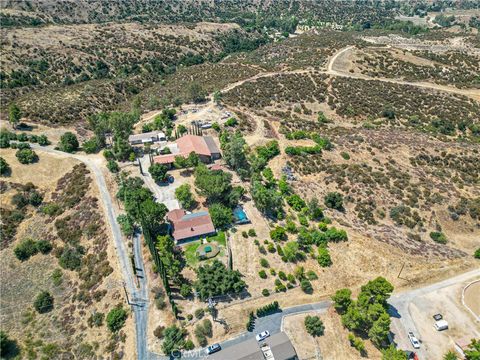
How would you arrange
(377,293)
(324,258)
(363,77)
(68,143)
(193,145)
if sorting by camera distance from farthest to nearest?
(363,77) < (68,143) < (193,145) < (324,258) < (377,293)

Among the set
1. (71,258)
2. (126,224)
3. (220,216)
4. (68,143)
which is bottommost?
(71,258)

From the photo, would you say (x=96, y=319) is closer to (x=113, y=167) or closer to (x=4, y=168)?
(x=113, y=167)

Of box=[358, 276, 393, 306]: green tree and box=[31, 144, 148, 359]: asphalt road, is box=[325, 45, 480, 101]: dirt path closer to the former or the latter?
box=[358, 276, 393, 306]: green tree

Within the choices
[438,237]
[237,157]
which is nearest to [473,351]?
[438,237]

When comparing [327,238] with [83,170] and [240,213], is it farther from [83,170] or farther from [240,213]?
[83,170]

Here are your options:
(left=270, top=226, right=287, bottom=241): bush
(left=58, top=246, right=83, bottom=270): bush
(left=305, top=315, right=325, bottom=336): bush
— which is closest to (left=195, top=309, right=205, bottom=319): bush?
(left=305, top=315, right=325, bottom=336): bush

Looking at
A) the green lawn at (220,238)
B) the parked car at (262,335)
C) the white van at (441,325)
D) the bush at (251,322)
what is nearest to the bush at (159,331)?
the bush at (251,322)

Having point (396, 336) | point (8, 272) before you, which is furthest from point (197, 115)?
point (396, 336)
